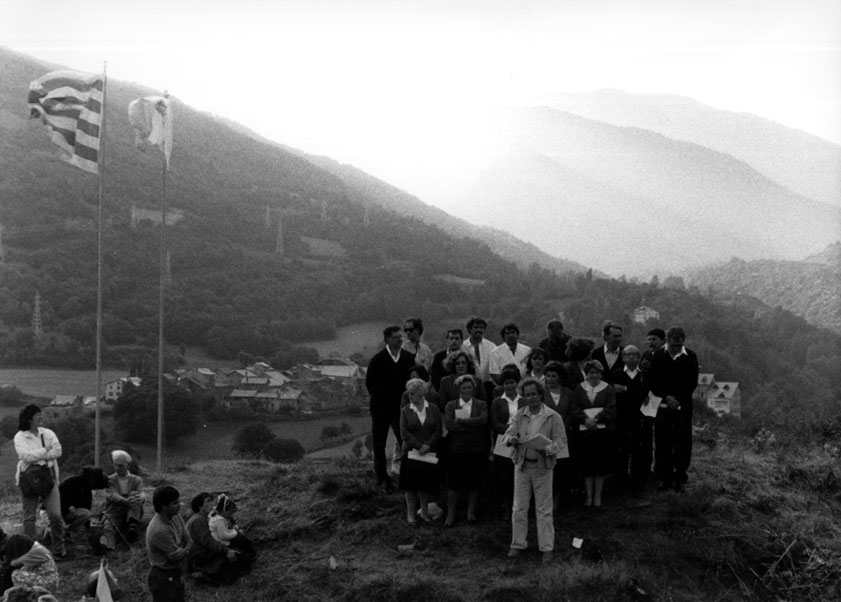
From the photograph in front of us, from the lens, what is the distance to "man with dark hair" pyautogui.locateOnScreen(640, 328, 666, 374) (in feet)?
27.2

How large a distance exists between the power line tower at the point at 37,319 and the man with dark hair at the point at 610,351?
127 ft

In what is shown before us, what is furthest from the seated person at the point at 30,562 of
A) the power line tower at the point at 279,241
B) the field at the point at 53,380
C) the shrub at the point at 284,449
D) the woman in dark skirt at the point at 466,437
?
the power line tower at the point at 279,241

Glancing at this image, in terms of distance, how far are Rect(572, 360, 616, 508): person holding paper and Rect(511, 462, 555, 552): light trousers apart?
2.78 feet

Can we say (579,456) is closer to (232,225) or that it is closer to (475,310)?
(475,310)

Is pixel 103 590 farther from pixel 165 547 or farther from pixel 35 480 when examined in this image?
pixel 35 480

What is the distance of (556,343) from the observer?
8.55m

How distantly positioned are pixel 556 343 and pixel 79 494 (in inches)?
217

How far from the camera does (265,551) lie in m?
8.05

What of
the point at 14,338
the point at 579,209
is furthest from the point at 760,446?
the point at 579,209

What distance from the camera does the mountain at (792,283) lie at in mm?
49812

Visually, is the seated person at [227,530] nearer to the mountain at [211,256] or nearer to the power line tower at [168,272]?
the mountain at [211,256]

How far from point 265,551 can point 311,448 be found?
15.1 meters

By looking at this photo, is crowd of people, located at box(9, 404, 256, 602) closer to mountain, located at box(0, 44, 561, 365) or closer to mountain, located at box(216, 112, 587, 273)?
mountain, located at box(0, 44, 561, 365)

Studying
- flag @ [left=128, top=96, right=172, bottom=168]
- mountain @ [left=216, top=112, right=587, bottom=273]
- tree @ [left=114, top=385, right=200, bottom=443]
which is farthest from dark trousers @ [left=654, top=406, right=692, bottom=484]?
mountain @ [left=216, top=112, right=587, bottom=273]
